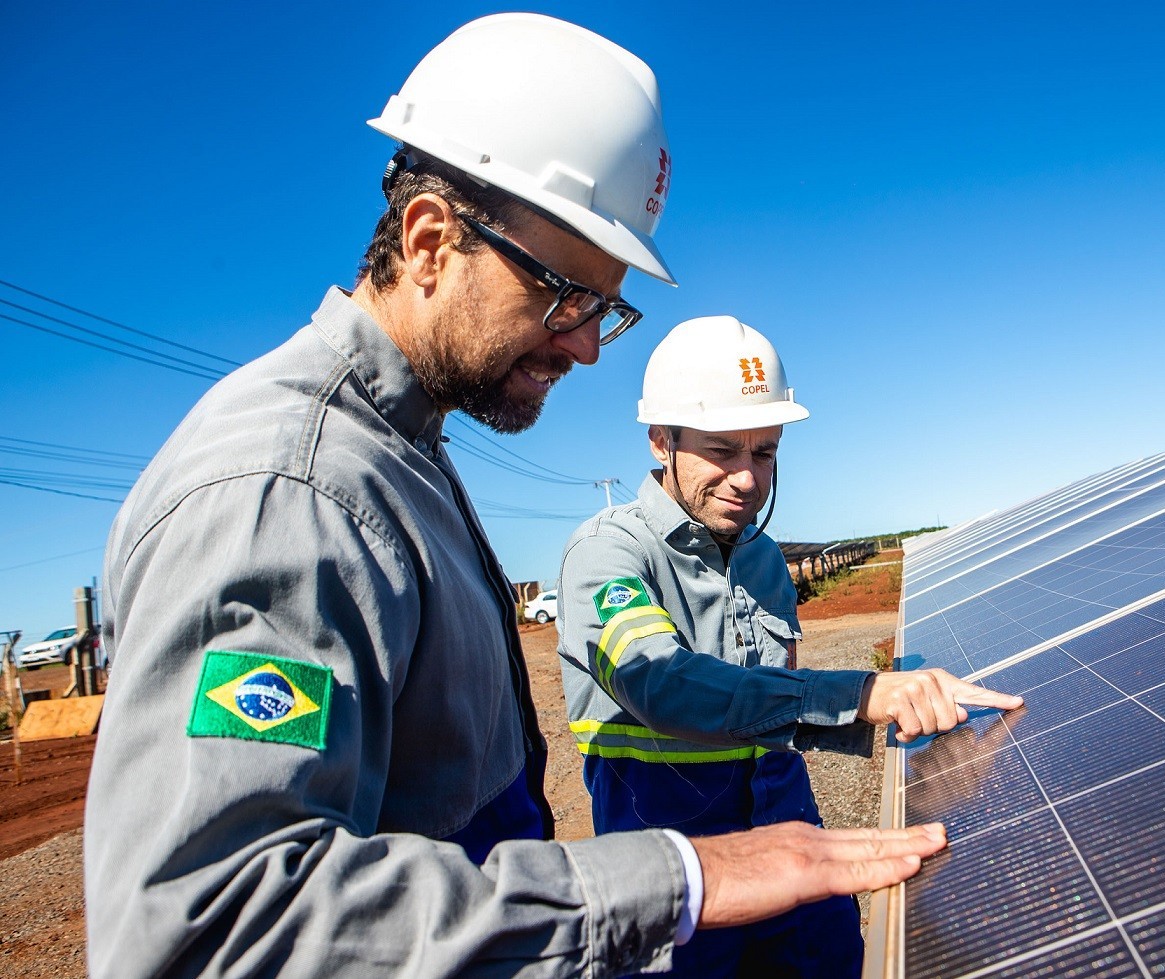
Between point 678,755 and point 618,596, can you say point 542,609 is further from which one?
point 618,596

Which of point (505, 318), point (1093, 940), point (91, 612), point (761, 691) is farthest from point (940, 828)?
point (91, 612)

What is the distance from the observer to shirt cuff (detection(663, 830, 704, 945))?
117cm

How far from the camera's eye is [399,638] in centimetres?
129

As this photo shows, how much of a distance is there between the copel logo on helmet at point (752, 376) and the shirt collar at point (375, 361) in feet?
6.73

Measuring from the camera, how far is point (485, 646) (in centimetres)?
164

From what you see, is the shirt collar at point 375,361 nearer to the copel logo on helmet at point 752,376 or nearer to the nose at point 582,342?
the nose at point 582,342

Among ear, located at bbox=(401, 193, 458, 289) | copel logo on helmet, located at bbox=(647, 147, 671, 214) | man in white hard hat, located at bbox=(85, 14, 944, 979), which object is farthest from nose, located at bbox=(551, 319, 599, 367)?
copel logo on helmet, located at bbox=(647, 147, 671, 214)

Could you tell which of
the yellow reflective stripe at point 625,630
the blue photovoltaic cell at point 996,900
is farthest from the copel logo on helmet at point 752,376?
the blue photovoltaic cell at point 996,900

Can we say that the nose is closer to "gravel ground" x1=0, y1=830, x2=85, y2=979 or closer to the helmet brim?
the helmet brim

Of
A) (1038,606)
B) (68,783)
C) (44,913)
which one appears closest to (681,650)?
(1038,606)

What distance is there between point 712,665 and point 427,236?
1.46 metres

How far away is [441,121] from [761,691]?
177 centimetres

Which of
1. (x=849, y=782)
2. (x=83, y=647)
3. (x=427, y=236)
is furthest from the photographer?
(x=83, y=647)

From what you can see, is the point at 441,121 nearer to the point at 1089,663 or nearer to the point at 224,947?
the point at 224,947
